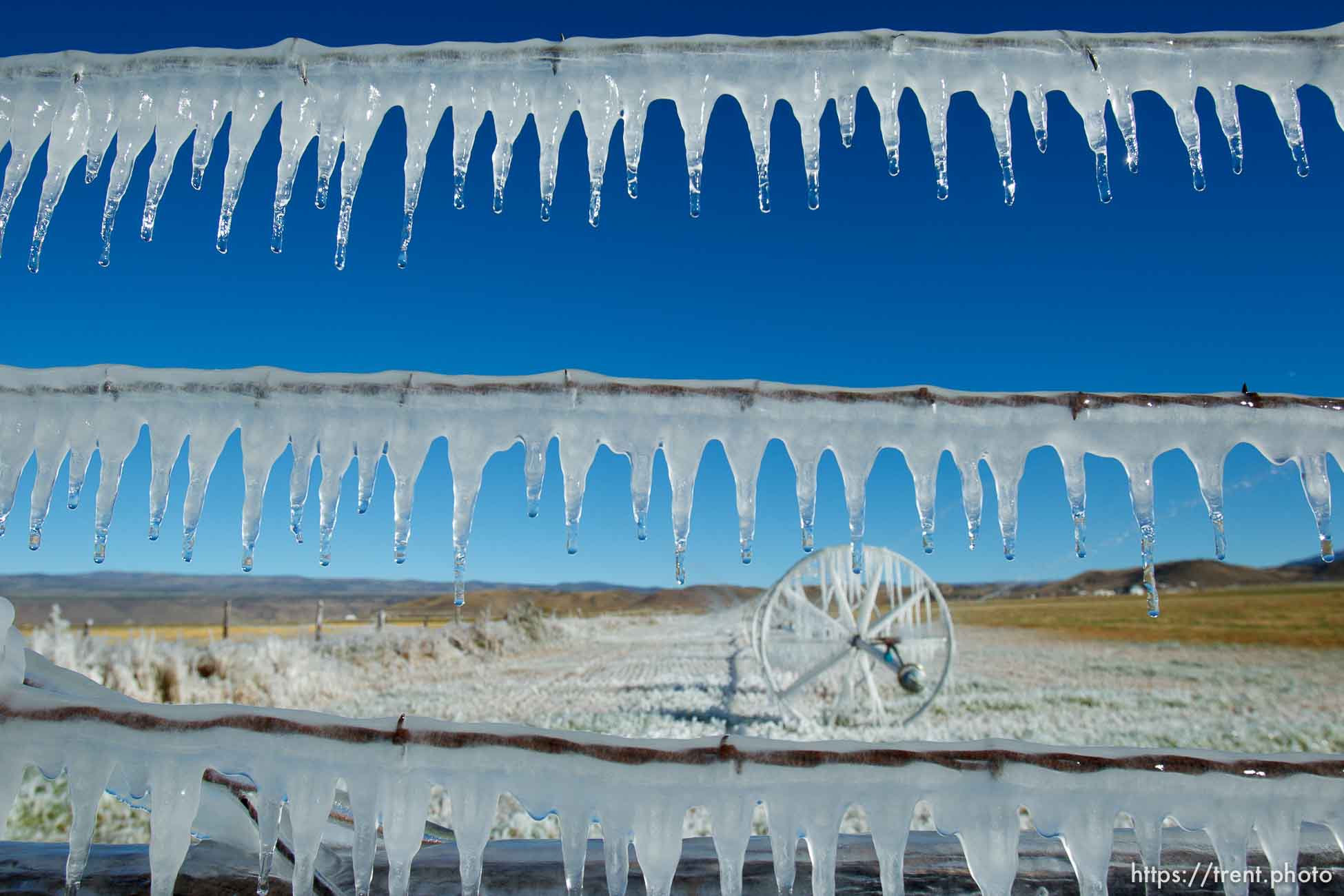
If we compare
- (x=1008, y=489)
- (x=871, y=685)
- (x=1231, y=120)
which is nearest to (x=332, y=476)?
(x=1008, y=489)

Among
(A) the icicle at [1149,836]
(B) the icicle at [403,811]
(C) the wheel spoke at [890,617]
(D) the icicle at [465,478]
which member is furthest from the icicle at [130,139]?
(C) the wheel spoke at [890,617]

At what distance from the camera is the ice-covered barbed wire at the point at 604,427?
1.15 meters

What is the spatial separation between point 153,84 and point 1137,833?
1.93 meters

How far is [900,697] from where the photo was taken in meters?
11.6

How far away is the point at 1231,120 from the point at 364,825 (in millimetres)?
1692

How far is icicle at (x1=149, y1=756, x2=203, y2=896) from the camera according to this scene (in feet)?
3.64

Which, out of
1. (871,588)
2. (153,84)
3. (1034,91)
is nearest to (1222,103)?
(1034,91)

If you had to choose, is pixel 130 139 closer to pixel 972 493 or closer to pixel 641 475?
pixel 641 475

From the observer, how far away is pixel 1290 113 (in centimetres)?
126

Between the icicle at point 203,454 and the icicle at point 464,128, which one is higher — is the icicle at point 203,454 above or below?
below

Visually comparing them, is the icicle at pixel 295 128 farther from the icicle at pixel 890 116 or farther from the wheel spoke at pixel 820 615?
the wheel spoke at pixel 820 615

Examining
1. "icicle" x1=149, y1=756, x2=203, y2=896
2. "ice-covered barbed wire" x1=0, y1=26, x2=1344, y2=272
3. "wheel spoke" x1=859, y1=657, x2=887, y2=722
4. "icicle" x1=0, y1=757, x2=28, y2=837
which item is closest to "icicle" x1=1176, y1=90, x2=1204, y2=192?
"ice-covered barbed wire" x1=0, y1=26, x2=1344, y2=272

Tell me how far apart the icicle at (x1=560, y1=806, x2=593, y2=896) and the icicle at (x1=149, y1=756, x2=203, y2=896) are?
0.51m

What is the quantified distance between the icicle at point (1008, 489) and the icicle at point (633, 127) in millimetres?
755
